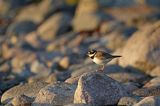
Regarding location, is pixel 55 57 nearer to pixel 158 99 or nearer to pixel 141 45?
pixel 141 45

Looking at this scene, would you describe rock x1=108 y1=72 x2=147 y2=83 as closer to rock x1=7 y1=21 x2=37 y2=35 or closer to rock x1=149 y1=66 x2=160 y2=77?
rock x1=149 y1=66 x2=160 y2=77

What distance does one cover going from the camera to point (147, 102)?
13.8m

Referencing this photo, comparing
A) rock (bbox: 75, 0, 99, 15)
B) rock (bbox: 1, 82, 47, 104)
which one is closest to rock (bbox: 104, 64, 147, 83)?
rock (bbox: 1, 82, 47, 104)

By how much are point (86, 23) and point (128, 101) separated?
22272 mm

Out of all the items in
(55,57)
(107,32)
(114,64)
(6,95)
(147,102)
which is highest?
(107,32)

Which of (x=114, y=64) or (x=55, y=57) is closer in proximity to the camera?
(x=114, y=64)

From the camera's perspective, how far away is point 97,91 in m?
15.0

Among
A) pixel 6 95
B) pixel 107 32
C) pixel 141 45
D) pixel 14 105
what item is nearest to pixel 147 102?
pixel 14 105

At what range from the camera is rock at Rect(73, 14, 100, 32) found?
36.4 m

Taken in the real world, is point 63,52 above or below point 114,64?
above

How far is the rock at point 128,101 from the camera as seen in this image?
14.7m

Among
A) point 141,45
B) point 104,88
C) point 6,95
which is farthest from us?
point 141,45

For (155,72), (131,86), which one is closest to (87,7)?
(155,72)

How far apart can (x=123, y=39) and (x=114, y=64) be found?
9009 mm
